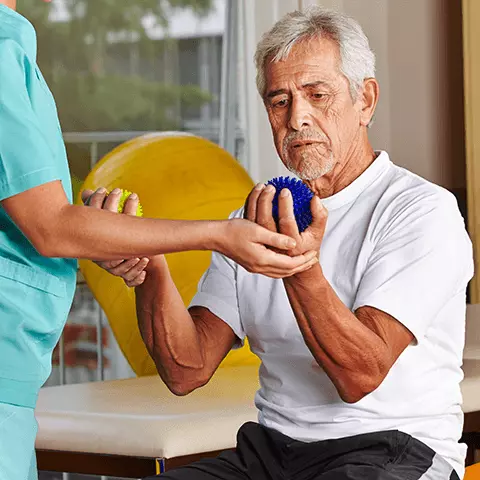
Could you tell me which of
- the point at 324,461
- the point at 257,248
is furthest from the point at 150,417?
the point at 257,248

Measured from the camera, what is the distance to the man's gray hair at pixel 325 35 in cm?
146

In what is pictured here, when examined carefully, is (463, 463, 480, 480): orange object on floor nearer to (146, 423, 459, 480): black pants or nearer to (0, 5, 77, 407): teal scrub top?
(146, 423, 459, 480): black pants

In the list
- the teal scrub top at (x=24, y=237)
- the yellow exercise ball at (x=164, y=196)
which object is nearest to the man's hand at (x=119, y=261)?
the teal scrub top at (x=24, y=237)

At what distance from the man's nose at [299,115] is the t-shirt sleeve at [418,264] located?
0.20 metres

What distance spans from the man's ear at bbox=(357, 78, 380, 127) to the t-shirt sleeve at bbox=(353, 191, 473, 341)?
0.20 metres

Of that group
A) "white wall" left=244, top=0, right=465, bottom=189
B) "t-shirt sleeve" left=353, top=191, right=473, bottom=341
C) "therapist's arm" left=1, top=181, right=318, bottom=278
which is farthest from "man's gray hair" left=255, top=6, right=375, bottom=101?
"white wall" left=244, top=0, right=465, bottom=189

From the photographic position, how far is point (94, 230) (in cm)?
94

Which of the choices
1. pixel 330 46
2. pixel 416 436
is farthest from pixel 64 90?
pixel 416 436

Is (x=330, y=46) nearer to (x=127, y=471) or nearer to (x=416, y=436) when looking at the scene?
(x=416, y=436)

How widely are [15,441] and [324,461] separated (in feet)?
1.63

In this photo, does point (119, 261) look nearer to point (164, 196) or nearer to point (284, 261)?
point (284, 261)

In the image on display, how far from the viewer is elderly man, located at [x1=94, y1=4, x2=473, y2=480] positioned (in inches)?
50.0

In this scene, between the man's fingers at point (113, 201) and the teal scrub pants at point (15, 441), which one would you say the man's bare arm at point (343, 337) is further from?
the teal scrub pants at point (15, 441)

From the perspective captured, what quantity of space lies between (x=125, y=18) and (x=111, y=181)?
1.42 meters
